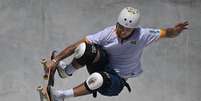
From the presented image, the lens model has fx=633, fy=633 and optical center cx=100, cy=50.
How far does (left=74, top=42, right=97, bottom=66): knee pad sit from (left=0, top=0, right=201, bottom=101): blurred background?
1.07m

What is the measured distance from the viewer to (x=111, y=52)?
4.83 m

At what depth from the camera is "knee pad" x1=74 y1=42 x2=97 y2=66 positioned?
4.72 meters

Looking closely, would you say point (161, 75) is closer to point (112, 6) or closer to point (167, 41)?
point (167, 41)

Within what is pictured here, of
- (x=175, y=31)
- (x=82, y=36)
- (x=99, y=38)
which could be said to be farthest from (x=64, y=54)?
(x=82, y=36)

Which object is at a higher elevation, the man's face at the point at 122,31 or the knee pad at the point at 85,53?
the man's face at the point at 122,31

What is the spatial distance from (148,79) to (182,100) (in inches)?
15.6

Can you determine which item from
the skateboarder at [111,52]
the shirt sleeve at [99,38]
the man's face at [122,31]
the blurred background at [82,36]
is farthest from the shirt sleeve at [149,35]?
the blurred background at [82,36]

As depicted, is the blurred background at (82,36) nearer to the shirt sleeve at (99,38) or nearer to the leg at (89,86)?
the leg at (89,86)

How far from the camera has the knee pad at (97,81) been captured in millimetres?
4699

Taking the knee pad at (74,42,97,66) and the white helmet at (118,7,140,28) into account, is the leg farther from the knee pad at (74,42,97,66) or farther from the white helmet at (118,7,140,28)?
the white helmet at (118,7,140,28)

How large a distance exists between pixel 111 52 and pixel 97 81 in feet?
0.90

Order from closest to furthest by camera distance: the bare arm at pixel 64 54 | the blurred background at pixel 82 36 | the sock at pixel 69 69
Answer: the bare arm at pixel 64 54, the sock at pixel 69 69, the blurred background at pixel 82 36

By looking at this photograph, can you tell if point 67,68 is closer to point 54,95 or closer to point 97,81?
point 54,95

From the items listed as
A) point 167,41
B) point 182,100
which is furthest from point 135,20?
point 167,41
